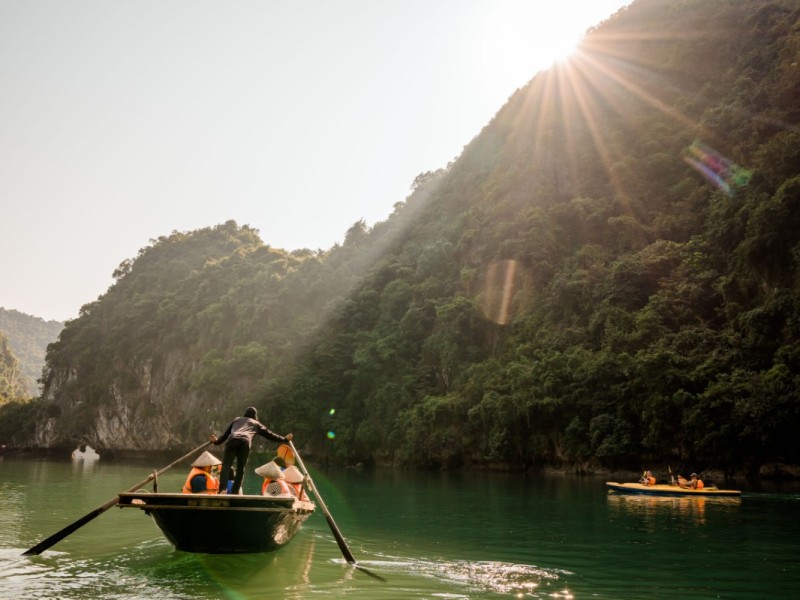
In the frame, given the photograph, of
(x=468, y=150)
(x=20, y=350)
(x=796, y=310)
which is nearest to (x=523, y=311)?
(x=796, y=310)

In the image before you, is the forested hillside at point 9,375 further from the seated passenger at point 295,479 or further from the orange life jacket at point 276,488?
the orange life jacket at point 276,488

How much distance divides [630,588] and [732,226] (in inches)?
1153

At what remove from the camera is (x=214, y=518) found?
8.41m

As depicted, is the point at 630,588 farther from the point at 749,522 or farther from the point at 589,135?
the point at 589,135

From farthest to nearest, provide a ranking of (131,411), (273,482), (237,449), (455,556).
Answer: (131,411)
(273,482)
(455,556)
(237,449)

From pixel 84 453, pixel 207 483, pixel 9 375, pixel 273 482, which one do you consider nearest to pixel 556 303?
pixel 273 482

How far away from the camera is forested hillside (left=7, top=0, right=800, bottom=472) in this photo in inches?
1125

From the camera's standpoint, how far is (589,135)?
2060 inches

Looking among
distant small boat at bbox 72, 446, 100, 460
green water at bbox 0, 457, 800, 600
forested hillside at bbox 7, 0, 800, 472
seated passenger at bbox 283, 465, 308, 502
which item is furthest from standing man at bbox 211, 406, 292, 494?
distant small boat at bbox 72, 446, 100, 460

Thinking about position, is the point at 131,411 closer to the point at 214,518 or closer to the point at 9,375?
the point at 9,375

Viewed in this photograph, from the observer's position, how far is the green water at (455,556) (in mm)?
7547

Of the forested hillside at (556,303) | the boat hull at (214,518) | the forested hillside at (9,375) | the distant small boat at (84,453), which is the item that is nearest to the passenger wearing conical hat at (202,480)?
the boat hull at (214,518)

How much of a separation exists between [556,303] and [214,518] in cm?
3379

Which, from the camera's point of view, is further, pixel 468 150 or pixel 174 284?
pixel 174 284
